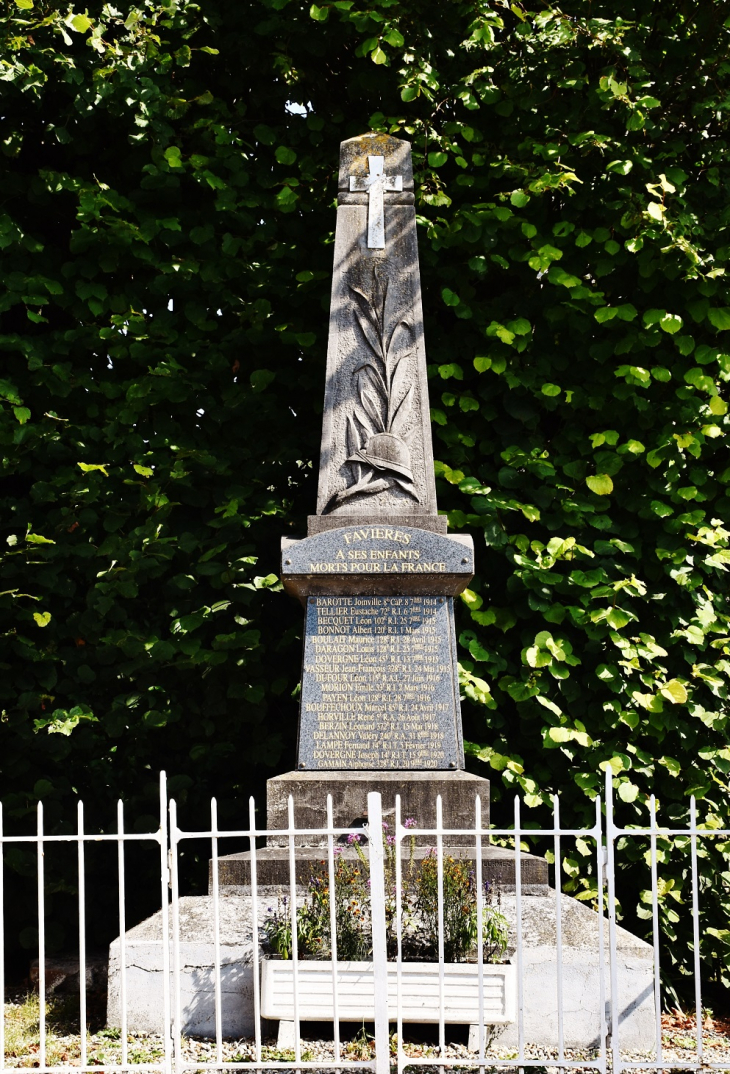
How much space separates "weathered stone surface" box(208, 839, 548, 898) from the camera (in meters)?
5.16

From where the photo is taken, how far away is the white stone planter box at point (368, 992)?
184 inches

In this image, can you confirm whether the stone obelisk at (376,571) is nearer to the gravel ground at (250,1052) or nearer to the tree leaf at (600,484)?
the gravel ground at (250,1052)

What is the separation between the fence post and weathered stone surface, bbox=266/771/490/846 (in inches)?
45.7

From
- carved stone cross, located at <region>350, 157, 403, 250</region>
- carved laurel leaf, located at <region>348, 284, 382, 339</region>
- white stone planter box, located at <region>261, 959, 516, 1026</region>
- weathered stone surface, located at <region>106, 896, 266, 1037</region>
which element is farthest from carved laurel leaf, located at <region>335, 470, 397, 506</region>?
white stone planter box, located at <region>261, 959, 516, 1026</region>

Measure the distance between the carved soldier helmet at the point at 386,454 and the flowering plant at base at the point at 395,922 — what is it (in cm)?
205

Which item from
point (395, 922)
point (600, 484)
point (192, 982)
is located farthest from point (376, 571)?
point (192, 982)

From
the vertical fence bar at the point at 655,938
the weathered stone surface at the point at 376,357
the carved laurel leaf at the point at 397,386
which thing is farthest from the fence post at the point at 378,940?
the carved laurel leaf at the point at 397,386

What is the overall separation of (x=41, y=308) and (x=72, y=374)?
625 mm

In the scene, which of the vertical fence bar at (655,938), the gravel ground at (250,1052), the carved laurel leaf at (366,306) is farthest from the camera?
the carved laurel leaf at (366,306)

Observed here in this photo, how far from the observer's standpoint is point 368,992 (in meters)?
4.70

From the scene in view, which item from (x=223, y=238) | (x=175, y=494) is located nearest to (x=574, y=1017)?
(x=175, y=494)

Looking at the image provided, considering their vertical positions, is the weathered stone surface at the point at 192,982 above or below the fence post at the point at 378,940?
below

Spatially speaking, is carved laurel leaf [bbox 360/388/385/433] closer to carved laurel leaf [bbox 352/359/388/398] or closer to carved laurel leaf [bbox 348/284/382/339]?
carved laurel leaf [bbox 352/359/388/398]

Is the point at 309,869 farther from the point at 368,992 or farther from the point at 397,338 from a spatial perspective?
the point at 397,338
